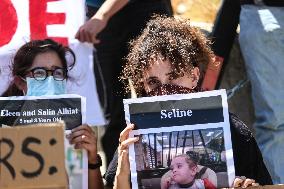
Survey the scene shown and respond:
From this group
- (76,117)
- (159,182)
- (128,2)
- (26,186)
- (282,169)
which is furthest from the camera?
(128,2)

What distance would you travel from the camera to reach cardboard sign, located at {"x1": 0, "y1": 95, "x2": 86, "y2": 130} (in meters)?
2.60


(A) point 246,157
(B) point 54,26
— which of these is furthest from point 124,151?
(B) point 54,26

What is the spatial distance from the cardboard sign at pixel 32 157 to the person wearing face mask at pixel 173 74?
0.38 meters

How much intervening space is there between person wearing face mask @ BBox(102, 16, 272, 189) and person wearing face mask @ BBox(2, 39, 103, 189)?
0.09 m

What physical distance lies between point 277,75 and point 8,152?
71.8 inches

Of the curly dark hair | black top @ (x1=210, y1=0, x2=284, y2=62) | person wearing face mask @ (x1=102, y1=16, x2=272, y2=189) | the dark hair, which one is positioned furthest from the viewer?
black top @ (x1=210, y1=0, x2=284, y2=62)

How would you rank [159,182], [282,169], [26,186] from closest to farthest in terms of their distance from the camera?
[26,186], [159,182], [282,169]

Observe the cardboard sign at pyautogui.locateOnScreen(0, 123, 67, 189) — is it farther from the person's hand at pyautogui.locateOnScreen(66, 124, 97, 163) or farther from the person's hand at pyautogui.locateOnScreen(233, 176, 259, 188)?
the person's hand at pyautogui.locateOnScreen(233, 176, 259, 188)

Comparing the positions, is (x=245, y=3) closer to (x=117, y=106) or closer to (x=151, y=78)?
(x=117, y=106)

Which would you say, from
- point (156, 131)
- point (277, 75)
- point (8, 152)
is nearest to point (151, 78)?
point (156, 131)

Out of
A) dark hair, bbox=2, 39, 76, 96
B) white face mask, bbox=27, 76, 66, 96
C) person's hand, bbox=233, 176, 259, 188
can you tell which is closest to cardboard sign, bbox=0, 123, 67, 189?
person's hand, bbox=233, 176, 259, 188

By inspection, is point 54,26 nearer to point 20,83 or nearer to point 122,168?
point 20,83

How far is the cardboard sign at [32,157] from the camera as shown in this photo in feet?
6.79

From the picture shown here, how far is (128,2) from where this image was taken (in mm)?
3734
